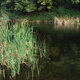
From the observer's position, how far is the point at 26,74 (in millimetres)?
4930

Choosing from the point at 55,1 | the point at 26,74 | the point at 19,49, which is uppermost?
the point at 55,1

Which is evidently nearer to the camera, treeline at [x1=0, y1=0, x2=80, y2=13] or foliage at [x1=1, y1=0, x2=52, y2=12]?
foliage at [x1=1, y1=0, x2=52, y2=12]

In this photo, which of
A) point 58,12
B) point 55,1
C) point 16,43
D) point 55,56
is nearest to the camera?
point 16,43

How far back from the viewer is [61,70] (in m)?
5.11

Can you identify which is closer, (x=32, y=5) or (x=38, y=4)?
(x=32, y=5)

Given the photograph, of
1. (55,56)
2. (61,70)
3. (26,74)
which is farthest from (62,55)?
(26,74)

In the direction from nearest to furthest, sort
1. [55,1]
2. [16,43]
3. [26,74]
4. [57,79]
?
1. [57,79]
2. [26,74]
3. [16,43]
4. [55,1]

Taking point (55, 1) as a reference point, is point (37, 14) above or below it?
below

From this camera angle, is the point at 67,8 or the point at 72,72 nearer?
the point at 72,72

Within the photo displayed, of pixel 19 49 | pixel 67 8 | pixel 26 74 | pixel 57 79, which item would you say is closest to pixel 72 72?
pixel 57 79

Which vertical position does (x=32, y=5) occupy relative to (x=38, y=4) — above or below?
below

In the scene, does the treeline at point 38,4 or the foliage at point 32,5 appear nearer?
the foliage at point 32,5

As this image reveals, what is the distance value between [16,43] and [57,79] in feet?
5.63

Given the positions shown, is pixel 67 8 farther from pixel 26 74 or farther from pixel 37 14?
pixel 26 74
